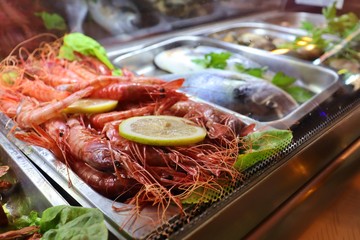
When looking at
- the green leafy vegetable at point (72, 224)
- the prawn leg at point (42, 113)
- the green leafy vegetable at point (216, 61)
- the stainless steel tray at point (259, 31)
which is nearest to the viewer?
the green leafy vegetable at point (72, 224)

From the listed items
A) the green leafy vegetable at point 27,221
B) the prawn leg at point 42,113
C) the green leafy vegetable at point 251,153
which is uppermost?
the prawn leg at point 42,113

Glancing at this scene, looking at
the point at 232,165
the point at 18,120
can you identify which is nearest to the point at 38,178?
the point at 18,120

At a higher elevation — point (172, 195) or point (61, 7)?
point (61, 7)

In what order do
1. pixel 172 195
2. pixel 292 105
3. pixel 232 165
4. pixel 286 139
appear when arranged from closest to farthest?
pixel 172 195 → pixel 232 165 → pixel 286 139 → pixel 292 105

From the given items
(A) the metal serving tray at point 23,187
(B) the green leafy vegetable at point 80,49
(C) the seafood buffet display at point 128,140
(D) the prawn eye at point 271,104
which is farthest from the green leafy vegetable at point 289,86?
(A) the metal serving tray at point 23,187

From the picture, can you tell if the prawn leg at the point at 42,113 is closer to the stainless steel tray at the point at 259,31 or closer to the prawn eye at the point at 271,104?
the prawn eye at the point at 271,104

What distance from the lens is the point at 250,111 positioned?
2109 millimetres

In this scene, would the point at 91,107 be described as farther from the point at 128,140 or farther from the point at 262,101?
the point at 262,101

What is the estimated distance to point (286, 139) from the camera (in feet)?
5.05

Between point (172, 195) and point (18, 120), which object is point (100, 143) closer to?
point (172, 195)

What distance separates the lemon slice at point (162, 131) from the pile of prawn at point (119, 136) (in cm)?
4

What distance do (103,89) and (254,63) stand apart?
135 cm

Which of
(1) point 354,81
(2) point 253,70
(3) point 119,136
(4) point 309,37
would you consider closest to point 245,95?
(2) point 253,70

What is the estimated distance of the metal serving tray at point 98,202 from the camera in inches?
44.0
